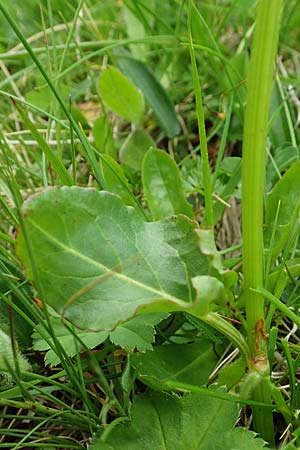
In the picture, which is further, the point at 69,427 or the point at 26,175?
the point at 26,175

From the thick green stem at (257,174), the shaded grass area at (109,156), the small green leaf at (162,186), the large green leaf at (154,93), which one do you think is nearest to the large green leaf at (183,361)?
the shaded grass area at (109,156)

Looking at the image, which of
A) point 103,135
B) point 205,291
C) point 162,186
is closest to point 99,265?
point 205,291

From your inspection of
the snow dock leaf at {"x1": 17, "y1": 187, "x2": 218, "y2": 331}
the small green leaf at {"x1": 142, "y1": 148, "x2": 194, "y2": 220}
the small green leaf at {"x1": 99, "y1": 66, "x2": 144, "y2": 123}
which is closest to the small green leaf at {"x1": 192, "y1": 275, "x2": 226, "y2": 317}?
the snow dock leaf at {"x1": 17, "y1": 187, "x2": 218, "y2": 331}

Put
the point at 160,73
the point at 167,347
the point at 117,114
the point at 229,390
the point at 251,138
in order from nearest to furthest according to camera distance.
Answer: the point at 251,138
the point at 229,390
the point at 167,347
the point at 117,114
the point at 160,73

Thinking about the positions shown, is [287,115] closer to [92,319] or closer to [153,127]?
[153,127]

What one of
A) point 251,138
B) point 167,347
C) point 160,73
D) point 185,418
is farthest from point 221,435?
point 160,73

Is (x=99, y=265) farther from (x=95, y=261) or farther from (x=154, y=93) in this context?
(x=154, y=93)

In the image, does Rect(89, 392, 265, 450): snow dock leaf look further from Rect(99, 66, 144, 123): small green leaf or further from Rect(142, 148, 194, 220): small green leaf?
Rect(99, 66, 144, 123): small green leaf
